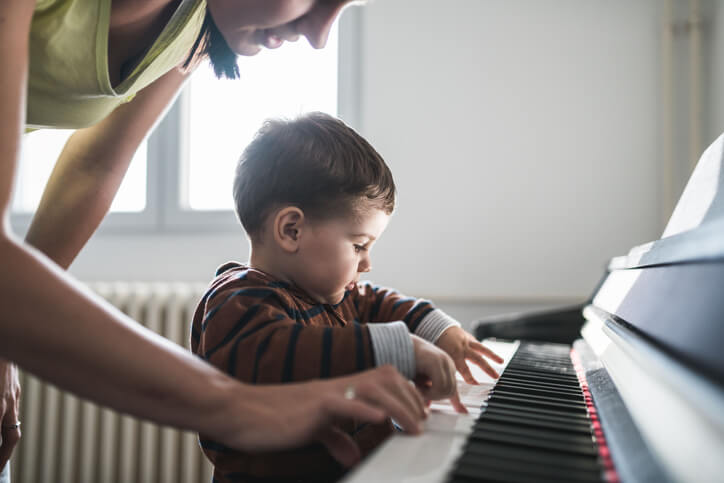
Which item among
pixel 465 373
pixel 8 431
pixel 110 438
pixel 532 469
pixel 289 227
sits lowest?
pixel 110 438

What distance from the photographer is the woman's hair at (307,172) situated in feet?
3.04

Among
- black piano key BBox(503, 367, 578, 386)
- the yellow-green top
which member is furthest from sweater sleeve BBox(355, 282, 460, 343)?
the yellow-green top

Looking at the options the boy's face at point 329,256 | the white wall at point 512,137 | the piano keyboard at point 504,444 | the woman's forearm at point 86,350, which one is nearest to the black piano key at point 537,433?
the piano keyboard at point 504,444

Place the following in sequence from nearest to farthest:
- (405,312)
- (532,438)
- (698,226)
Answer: (532,438), (698,226), (405,312)

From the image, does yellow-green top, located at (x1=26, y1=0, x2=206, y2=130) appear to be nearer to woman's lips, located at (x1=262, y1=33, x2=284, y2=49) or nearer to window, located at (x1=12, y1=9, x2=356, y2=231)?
woman's lips, located at (x1=262, y1=33, x2=284, y2=49)

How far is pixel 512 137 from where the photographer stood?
2.38 m

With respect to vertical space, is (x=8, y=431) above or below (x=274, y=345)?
below

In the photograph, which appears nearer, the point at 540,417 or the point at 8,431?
the point at 540,417

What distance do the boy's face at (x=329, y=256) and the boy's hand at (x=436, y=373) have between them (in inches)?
10.8

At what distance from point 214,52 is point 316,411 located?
0.71 meters

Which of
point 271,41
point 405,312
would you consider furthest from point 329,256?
point 271,41

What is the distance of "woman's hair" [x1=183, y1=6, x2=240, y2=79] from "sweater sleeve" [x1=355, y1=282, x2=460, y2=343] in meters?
0.50

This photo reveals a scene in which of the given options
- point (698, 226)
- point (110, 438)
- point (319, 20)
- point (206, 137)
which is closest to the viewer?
point (698, 226)

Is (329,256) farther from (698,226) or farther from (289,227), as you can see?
(698,226)
